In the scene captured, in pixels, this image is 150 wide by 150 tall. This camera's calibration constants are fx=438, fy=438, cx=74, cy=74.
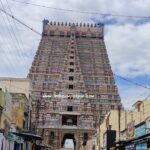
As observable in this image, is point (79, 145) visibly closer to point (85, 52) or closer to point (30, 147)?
point (85, 52)

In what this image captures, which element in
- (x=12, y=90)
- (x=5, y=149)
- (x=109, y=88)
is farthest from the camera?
(x=109, y=88)

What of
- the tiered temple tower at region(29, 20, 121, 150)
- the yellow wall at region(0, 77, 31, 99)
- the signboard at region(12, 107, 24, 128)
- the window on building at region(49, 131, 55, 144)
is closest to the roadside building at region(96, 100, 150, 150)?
the signboard at region(12, 107, 24, 128)

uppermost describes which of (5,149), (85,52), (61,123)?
(85,52)

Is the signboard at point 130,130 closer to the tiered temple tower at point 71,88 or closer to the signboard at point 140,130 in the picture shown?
the signboard at point 140,130

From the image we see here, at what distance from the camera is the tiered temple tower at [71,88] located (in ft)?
359

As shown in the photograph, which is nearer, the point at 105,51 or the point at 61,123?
the point at 61,123

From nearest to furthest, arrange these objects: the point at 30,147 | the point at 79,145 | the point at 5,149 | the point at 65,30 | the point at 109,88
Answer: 1. the point at 5,149
2. the point at 30,147
3. the point at 79,145
4. the point at 109,88
5. the point at 65,30

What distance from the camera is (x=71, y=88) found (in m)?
117

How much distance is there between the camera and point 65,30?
138 meters

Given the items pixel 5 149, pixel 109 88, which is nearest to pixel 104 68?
pixel 109 88

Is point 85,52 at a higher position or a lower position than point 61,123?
higher

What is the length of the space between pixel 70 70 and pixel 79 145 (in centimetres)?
2311

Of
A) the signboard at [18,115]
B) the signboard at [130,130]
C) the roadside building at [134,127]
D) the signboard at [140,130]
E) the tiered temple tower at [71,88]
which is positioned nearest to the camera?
the roadside building at [134,127]

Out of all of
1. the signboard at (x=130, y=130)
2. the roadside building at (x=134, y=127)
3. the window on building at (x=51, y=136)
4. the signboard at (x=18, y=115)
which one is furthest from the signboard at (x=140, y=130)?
the window on building at (x=51, y=136)
